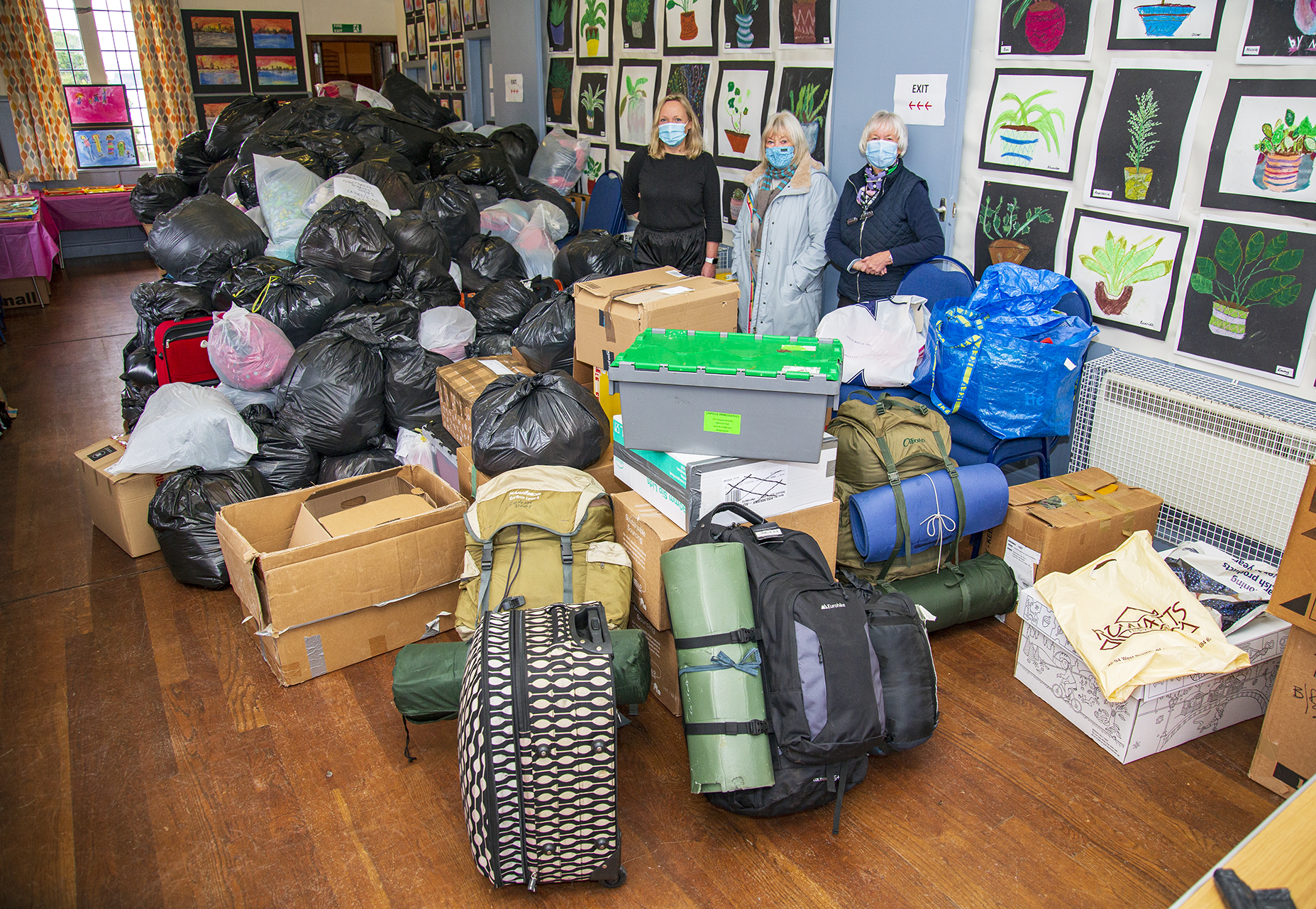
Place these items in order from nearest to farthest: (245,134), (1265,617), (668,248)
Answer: (1265,617) < (668,248) < (245,134)

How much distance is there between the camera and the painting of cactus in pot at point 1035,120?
299 centimetres

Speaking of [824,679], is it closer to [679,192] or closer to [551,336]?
[551,336]

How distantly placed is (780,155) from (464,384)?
1.58m

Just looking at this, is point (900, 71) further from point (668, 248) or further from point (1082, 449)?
point (1082, 449)

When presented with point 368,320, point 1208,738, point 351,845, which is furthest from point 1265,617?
point 368,320

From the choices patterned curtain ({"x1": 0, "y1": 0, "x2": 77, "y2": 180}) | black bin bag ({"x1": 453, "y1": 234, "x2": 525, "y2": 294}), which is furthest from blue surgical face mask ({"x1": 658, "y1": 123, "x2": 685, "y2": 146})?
patterned curtain ({"x1": 0, "y1": 0, "x2": 77, "y2": 180})

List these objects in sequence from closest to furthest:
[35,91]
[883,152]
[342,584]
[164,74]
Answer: [342,584] → [883,152] → [35,91] → [164,74]

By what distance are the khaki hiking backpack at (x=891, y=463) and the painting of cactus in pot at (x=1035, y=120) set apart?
108 cm

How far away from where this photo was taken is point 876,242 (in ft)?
11.2

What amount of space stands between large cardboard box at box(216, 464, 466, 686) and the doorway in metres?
10.2

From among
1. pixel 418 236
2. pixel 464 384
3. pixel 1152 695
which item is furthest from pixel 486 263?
pixel 1152 695

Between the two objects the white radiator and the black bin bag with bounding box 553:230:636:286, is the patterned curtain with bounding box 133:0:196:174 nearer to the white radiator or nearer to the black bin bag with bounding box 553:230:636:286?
the black bin bag with bounding box 553:230:636:286

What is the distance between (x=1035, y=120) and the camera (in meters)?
3.10

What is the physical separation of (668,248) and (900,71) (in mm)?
1235
